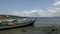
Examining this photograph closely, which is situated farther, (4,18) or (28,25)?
(4,18)

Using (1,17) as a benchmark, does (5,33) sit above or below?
below

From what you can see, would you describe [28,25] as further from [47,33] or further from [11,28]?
[47,33]

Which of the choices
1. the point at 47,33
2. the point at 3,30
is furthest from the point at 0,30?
the point at 47,33

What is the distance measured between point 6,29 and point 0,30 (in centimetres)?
52

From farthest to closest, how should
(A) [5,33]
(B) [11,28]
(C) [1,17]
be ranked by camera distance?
1. (C) [1,17]
2. (B) [11,28]
3. (A) [5,33]

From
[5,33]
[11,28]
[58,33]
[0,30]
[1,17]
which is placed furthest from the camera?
[1,17]

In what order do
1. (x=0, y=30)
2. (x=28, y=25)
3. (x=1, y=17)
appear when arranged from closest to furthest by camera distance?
(x=0, y=30) → (x=28, y=25) → (x=1, y=17)

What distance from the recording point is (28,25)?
43.6 ft

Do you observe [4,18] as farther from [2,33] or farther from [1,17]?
[2,33]

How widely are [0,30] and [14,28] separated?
145cm

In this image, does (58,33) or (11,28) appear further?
(11,28)

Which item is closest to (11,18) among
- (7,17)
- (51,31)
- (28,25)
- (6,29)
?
(7,17)

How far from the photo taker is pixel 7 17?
16.6 m

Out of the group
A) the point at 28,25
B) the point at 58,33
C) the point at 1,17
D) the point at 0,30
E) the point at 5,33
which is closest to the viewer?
the point at 58,33
